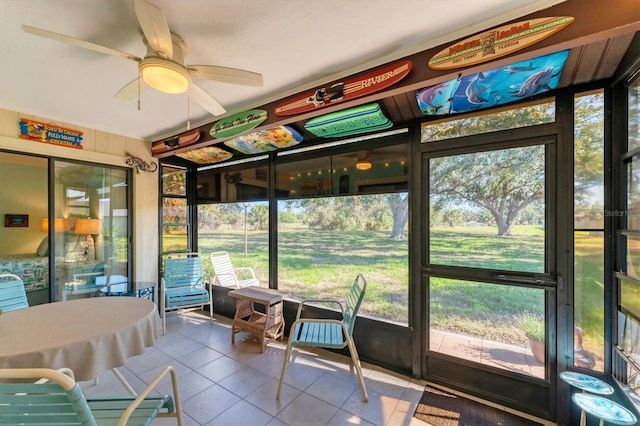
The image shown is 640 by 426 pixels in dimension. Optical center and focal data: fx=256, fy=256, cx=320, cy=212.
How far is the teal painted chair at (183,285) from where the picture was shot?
322 centimetres

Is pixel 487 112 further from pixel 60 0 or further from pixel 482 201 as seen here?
pixel 60 0

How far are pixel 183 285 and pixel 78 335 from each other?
235cm

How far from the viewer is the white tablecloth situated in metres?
1.24

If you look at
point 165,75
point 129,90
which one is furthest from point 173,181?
point 165,75

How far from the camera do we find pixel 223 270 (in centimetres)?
372

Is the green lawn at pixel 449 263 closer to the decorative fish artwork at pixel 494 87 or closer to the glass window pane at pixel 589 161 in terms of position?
the glass window pane at pixel 589 161

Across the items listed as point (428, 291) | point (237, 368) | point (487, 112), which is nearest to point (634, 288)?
point (428, 291)

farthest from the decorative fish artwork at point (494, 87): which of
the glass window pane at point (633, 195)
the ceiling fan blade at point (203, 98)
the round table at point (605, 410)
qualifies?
the round table at point (605, 410)

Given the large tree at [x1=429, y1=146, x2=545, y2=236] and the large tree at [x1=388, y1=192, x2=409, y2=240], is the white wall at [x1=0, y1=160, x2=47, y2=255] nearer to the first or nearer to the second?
the large tree at [x1=388, y1=192, x2=409, y2=240]

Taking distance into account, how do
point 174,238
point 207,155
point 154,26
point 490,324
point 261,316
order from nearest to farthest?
point 154,26, point 490,324, point 261,316, point 207,155, point 174,238

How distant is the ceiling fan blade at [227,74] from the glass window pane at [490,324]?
2.15 metres

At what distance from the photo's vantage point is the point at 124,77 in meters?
2.07

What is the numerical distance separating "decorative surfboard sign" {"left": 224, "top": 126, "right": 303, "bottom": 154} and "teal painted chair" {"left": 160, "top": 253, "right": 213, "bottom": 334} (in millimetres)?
1841

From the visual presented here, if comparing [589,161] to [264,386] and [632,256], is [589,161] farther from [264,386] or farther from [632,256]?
[264,386]
